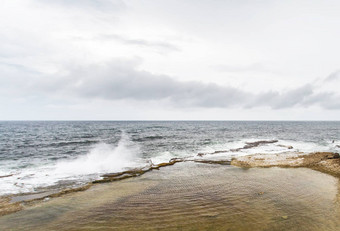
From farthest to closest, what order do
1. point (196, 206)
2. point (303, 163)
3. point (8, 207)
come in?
point (303, 163)
point (8, 207)
point (196, 206)

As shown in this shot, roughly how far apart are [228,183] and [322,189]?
7.07 m

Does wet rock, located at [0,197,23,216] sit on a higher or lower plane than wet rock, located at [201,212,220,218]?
lower

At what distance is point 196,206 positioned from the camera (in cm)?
1172

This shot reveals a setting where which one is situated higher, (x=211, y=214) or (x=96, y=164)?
(x=211, y=214)

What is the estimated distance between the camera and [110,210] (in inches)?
450

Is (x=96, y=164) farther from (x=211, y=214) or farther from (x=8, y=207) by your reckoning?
(x=211, y=214)

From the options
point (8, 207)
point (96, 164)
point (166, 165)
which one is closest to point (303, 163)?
point (166, 165)

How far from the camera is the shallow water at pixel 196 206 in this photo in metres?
9.70

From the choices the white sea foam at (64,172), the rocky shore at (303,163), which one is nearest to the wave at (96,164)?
the white sea foam at (64,172)

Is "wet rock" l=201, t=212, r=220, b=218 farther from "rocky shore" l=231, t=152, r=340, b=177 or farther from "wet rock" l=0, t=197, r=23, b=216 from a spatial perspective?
"rocky shore" l=231, t=152, r=340, b=177

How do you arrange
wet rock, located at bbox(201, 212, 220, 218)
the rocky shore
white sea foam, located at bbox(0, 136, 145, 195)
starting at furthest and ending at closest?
the rocky shore < white sea foam, located at bbox(0, 136, 145, 195) < wet rock, located at bbox(201, 212, 220, 218)

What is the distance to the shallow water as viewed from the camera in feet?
31.8

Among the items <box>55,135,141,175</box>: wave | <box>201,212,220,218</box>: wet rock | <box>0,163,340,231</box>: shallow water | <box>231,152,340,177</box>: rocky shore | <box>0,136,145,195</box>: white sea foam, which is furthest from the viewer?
<box>55,135,141,175</box>: wave

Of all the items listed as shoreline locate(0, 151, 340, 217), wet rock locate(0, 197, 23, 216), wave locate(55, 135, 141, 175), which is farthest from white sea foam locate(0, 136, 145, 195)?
wet rock locate(0, 197, 23, 216)
